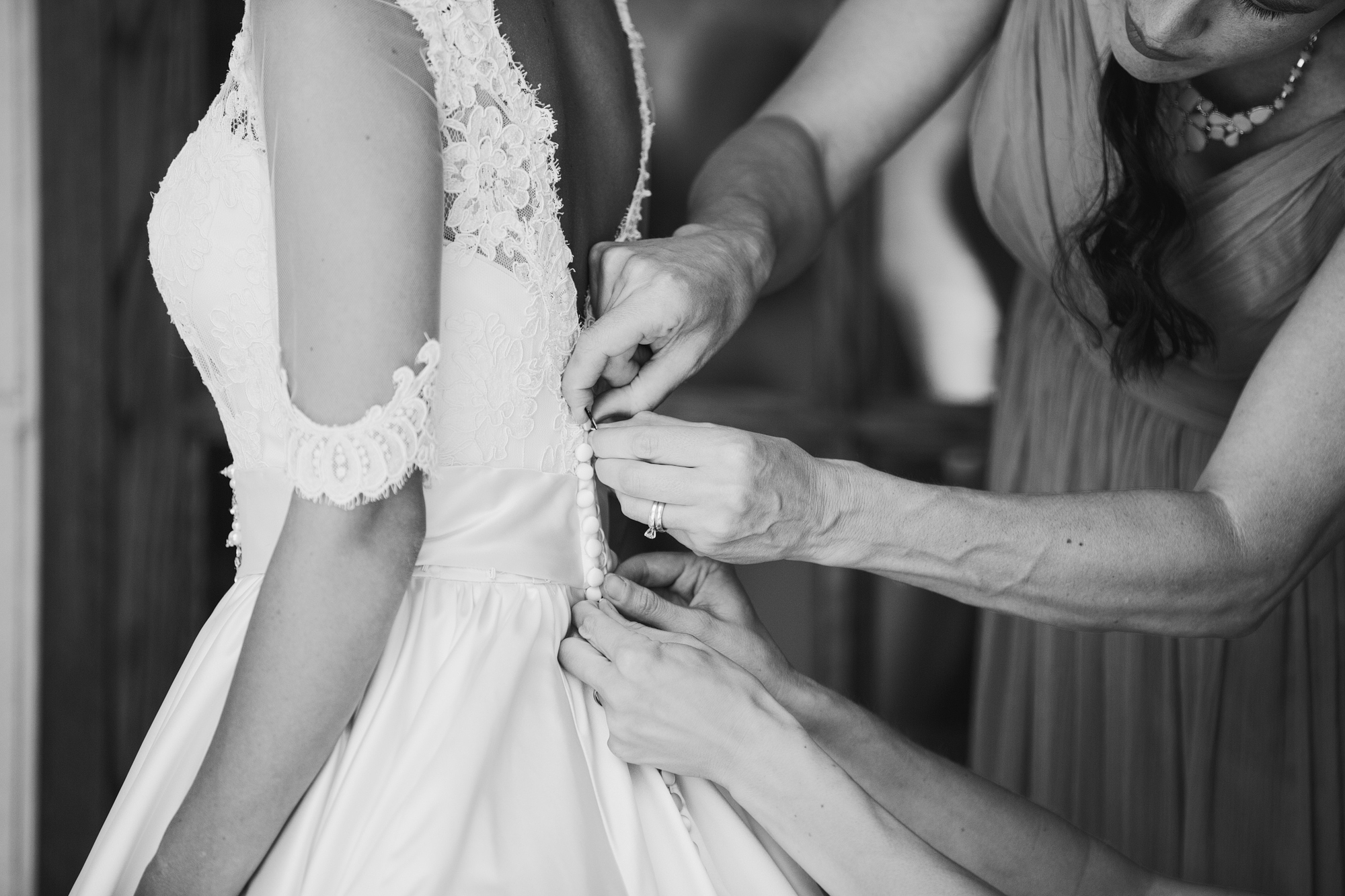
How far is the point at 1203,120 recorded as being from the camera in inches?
56.1

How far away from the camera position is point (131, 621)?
223 cm

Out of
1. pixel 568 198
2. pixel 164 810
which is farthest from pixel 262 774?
pixel 568 198

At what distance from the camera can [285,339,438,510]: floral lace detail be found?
2.94ft

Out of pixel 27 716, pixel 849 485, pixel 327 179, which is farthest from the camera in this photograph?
pixel 27 716

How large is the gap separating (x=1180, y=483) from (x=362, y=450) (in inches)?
44.2

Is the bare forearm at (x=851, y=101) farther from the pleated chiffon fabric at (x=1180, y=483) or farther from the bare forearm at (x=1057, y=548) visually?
the bare forearm at (x=1057, y=548)

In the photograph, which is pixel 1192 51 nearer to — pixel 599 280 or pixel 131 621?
pixel 599 280

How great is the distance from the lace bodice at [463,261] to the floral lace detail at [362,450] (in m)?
0.04

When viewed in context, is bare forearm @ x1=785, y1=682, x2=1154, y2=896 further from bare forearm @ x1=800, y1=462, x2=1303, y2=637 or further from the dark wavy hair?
the dark wavy hair

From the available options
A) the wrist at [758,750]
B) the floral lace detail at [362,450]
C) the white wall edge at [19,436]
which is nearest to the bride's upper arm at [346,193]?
the floral lace detail at [362,450]

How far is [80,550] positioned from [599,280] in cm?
155

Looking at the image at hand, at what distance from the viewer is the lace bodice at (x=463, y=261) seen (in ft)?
3.21

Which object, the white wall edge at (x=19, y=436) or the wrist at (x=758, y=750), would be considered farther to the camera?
the white wall edge at (x=19, y=436)

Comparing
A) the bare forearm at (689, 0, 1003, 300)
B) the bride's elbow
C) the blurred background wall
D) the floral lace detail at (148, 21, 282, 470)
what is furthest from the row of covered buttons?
the blurred background wall
